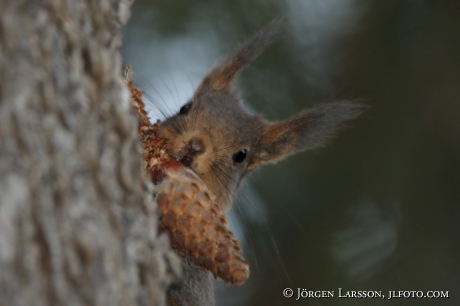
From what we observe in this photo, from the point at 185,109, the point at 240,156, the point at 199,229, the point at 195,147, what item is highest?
the point at 185,109

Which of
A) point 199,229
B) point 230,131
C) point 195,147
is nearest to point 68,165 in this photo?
point 199,229

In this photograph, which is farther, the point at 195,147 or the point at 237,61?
the point at 237,61

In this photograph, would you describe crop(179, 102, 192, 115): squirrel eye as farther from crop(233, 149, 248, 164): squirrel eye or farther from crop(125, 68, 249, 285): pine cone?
crop(125, 68, 249, 285): pine cone

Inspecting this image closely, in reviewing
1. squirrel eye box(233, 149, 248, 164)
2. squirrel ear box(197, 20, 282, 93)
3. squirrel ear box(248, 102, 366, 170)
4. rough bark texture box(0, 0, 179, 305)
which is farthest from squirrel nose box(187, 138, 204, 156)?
rough bark texture box(0, 0, 179, 305)

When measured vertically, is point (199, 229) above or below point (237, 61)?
below

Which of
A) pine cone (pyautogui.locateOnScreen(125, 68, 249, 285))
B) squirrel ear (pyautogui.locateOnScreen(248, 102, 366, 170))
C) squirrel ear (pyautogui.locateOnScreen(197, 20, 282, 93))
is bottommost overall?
pine cone (pyautogui.locateOnScreen(125, 68, 249, 285))

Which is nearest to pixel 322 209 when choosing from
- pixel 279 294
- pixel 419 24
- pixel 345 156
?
pixel 345 156

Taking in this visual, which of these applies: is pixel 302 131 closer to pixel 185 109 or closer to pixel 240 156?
pixel 240 156

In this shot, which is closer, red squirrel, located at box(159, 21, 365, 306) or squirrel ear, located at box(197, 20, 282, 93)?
red squirrel, located at box(159, 21, 365, 306)
